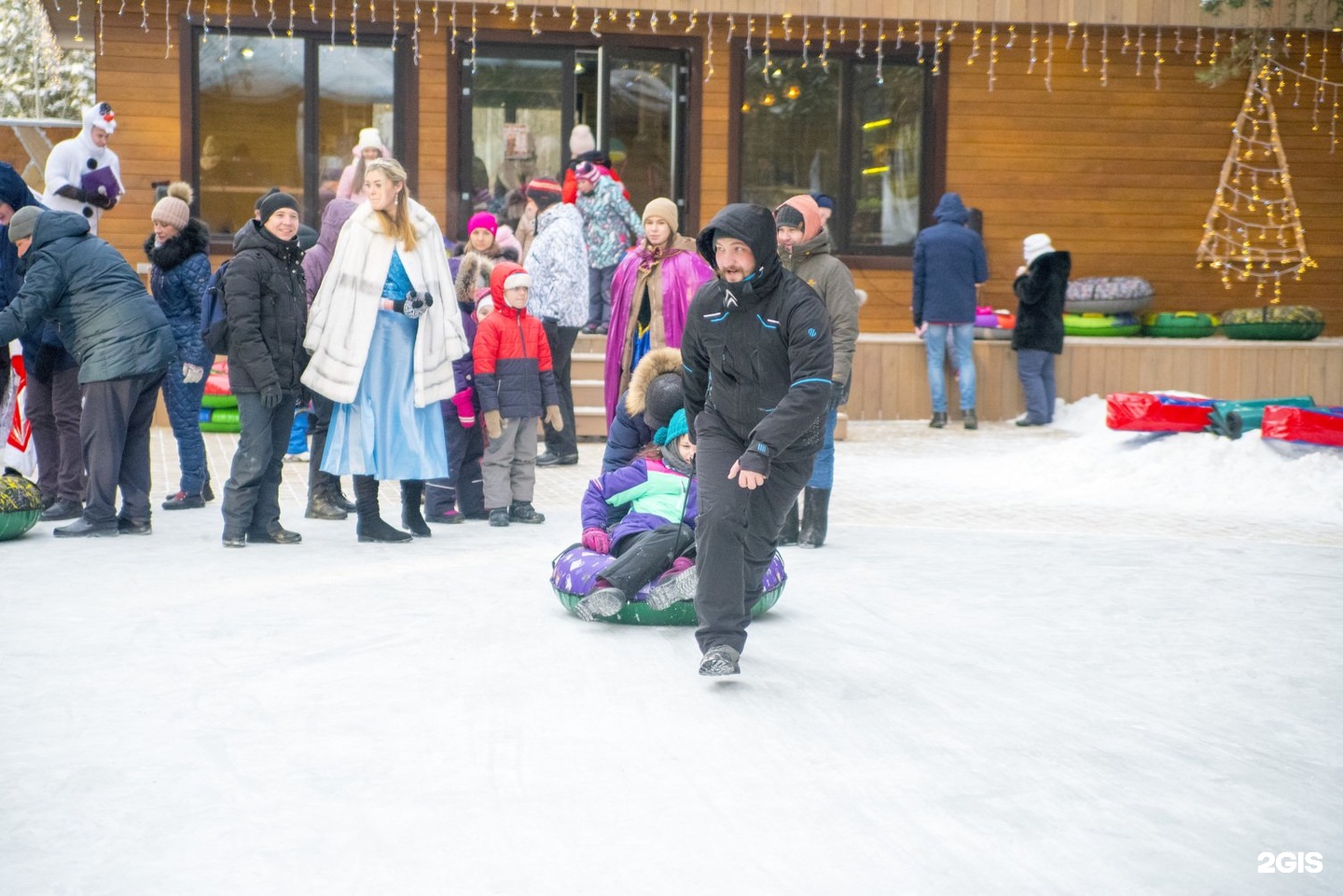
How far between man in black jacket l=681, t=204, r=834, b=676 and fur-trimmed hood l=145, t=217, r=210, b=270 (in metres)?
5.17

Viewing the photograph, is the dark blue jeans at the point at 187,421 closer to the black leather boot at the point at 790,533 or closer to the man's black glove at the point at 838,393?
the black leather boot at the point at 790,533

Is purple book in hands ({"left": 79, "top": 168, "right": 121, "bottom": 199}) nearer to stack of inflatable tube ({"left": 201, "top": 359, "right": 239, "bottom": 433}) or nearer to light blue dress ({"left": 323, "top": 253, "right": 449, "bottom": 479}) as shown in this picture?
stack of inflatable tube ({"left": 201, "top": 359, "right": 239, "bottom": 433})

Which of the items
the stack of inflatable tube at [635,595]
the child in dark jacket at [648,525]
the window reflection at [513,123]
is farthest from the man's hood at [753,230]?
the window reflection at [513,123]

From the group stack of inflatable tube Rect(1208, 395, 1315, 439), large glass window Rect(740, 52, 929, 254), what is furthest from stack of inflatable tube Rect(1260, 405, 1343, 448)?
large glass window Rect(740, 52, 929, 254)

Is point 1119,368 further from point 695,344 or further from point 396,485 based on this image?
point 695,344

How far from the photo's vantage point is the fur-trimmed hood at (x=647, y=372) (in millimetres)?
7188

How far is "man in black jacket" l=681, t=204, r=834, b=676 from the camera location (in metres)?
5.64

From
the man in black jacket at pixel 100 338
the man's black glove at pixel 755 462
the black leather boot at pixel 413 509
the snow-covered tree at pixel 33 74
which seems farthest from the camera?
the snow-covered tree at pixel 33 74

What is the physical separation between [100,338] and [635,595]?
3926 mm

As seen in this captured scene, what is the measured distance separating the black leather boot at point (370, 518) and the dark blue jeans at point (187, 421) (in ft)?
5.50

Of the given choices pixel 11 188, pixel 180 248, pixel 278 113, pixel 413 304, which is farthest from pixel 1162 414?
pixel 278 113

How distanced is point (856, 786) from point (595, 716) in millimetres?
1097

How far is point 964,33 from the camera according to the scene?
1778 cm

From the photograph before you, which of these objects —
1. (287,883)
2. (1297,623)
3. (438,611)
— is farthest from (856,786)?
(1297,623)
